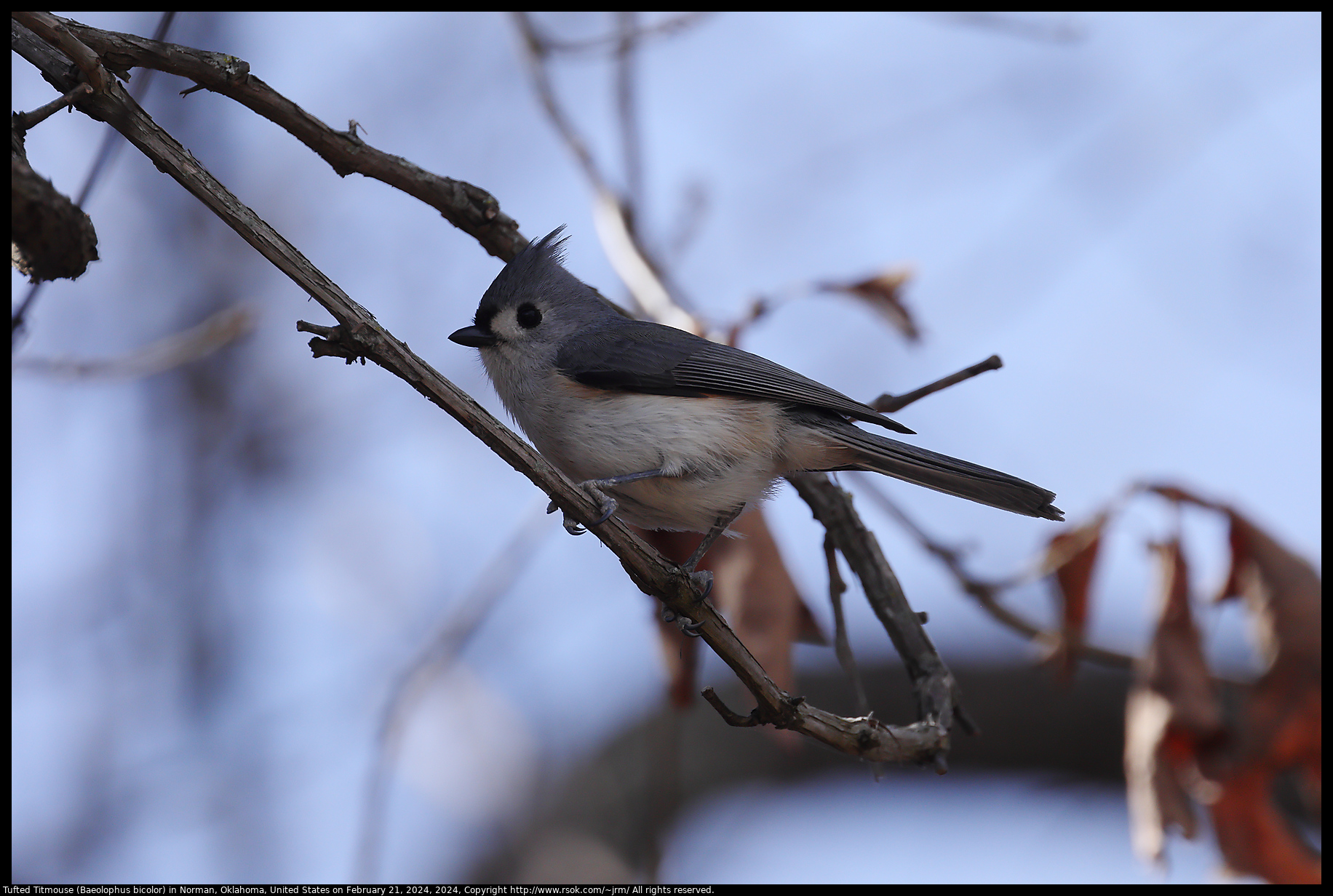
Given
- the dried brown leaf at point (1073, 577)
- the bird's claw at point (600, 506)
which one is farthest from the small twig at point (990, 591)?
the bird's claw at point (600, 506)

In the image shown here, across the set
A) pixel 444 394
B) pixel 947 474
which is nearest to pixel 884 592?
pixel 947 474

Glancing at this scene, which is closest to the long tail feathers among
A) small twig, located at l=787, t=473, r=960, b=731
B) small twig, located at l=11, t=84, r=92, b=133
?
small twig, located at l=787, t=473, r=960, b=731

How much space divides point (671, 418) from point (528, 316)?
535 mm

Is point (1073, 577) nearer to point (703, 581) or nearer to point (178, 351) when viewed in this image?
point (703, 581)

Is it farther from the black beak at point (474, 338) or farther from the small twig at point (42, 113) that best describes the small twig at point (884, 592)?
the small twig at point (42, 113)

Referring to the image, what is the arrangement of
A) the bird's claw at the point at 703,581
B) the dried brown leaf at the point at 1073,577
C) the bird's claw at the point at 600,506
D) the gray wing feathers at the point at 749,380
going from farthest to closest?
the dried brown leaf at the point at 1073,577, the gray wing feathers at the point at 749,380, the bird's claw at the point at 703,581, the bird's claw at the point at 600,506

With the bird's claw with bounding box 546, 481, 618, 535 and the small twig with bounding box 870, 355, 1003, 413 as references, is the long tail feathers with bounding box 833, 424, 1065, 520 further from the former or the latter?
the bird's claw with bounding box 546, 481, 618, 535

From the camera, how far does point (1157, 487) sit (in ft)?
7.61

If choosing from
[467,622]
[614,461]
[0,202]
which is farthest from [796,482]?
[0,202]

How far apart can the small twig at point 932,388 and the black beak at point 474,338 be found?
0.93 metres

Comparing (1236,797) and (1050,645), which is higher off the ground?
(1050,645)

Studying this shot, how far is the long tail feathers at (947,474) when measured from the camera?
6.48 feet

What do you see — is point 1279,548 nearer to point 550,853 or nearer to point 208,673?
point 550,853

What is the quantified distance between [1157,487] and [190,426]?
14.7ft
